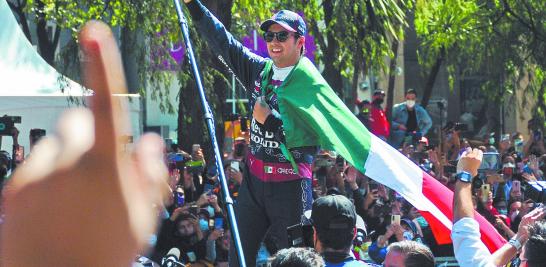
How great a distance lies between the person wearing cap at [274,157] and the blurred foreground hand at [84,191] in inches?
101

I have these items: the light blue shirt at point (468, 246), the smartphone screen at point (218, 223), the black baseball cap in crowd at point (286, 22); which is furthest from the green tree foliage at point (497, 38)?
the light blue shirt at point (468, 246)

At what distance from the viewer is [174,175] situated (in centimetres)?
1038

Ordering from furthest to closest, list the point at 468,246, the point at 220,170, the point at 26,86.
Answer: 1. the point at 26,86
2. the point at 220,170
3. the point at 468,246

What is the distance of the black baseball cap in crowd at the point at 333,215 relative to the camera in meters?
4.41

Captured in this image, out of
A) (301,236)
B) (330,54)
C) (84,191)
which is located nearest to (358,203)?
(301,236)

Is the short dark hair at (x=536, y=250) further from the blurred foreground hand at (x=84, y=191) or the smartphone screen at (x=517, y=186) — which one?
the smartphone screen at (x=517, y=186)

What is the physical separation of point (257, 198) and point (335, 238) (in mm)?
1479

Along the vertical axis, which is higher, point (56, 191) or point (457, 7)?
point (457, 7)

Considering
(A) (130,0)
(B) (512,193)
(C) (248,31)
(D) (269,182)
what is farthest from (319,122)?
(C) (248,31)

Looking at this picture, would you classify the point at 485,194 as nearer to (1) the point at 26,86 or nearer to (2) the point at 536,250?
(1) the point at 26,86

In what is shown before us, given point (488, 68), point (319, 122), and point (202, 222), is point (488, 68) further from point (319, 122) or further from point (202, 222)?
point (319, 122)

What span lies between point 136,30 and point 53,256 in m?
10.6

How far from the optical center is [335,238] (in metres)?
4.39

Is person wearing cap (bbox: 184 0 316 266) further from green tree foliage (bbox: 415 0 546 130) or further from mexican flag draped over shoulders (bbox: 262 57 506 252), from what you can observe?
green tree foliage (bbox: 415 0 546 130)
